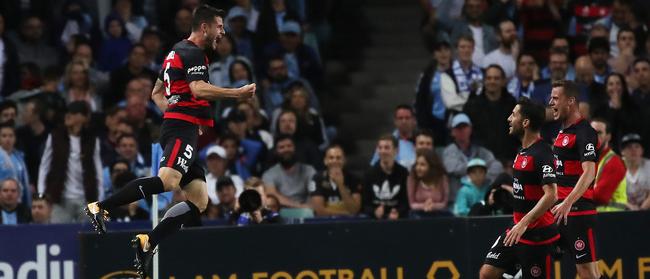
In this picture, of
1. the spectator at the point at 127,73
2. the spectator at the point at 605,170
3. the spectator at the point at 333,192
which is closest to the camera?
the spectator at the point at 605,170

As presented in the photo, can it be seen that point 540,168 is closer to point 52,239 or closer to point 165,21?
point 52,239

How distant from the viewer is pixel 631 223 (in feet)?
51.9

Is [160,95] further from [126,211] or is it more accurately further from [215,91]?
[126,211]

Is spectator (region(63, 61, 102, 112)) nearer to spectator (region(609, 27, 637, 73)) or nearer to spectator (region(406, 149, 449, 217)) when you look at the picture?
spectator (region(406, 149, 449, 217))

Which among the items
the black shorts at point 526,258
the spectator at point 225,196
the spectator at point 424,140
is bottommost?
the black shorts at point 526,258

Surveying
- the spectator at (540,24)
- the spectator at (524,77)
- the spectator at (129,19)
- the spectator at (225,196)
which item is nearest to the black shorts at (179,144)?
the spectator at (225,196)

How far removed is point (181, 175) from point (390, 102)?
9.15 metres

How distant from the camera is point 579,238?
46.6 ft

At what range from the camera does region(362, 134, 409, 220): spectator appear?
17672 millimetres

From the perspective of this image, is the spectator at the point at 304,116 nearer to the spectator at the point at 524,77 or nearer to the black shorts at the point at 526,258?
the spectator at the point at 524,77

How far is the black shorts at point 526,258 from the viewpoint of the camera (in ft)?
44.3

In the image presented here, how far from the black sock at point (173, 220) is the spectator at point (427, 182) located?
4721 mm

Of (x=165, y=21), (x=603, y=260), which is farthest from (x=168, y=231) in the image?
(x=165, y=21)

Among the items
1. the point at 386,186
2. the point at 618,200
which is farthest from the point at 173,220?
the point at 618,200
